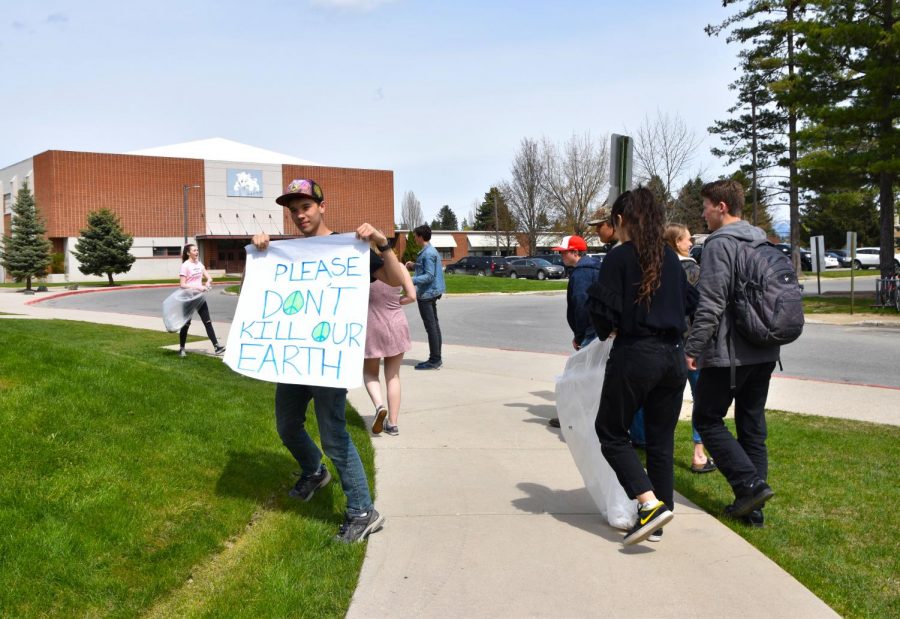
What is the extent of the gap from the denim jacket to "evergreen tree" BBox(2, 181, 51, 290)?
126ft

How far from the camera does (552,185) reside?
5900 centimetres

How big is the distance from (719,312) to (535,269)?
144ft

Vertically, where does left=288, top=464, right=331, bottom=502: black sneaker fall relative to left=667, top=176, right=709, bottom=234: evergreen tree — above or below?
below

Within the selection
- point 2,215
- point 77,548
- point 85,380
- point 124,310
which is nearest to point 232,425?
point 85,380

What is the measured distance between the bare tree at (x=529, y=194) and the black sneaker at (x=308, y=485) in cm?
5510

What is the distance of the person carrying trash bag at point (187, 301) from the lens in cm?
1098

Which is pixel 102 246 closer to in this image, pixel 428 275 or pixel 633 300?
pixel 428 275

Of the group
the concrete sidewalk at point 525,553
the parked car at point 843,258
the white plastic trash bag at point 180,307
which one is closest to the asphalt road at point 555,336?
the white plastic trash bag at point 180,307

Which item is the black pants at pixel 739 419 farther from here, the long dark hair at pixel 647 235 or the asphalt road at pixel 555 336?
the asphalt road at pixel 555 336

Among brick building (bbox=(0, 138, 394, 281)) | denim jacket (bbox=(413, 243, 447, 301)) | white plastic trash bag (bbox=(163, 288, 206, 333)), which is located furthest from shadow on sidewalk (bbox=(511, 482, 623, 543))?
brick building (bbox=(0, 138, 394, 281))

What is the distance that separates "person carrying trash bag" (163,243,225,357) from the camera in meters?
11.0

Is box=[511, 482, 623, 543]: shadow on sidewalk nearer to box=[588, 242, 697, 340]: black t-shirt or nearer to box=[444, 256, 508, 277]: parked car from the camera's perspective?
box=[588, 242, 697, 340]: black t-shirt

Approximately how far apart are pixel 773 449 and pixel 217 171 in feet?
198

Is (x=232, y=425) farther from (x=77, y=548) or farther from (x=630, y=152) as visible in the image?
(x=630, y=152)
